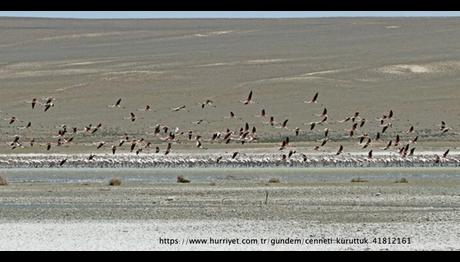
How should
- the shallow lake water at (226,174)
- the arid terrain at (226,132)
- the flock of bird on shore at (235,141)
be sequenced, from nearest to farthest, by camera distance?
1. the arid terrain at (226,132)
2. the shallow lake water at (226,174)
3. the flock of bird on shore at (235,141)

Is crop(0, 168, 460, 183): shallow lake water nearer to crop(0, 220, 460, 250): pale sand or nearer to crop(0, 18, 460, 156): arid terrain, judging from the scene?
crop(0, 18, 460, 156): arid terrain

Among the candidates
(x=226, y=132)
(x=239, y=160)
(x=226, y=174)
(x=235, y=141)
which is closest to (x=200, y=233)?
(x=226, y=174)

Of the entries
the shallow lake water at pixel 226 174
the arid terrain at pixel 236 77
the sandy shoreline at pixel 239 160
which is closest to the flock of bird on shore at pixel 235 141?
the sandy shoreline at pixel 239 160

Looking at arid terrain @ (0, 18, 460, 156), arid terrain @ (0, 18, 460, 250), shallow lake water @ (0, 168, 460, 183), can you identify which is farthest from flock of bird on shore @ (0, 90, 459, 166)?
shallow lake water @ (0, 168, 460, 183)

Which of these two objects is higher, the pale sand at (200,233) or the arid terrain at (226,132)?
the pale sand at (200,233)

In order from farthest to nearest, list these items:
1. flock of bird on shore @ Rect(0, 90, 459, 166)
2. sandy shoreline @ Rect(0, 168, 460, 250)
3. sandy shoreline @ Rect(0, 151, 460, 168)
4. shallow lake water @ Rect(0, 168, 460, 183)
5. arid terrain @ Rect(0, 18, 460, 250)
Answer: sandy shoreline @ Rect(0, 151, 460, 168) → flock of bird on shore @ Rect(0, 90, 459, 166) → shallow lake water @ Rect(0, 168, 460, 183) → arid terrain @ Rect(0, 18, 460, 250) → sandy shoreline @ Rect(0, 168, 460, 250)

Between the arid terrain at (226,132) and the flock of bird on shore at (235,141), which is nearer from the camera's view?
the arid terrain at (226,132)

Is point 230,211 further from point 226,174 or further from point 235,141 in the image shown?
point 235,141

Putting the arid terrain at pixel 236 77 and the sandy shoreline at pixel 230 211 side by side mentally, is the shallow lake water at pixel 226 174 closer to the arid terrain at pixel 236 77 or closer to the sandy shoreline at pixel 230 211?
the sandy shoreline at pixel 230 211

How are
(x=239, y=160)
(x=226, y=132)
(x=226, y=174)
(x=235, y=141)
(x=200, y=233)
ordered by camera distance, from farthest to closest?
(x=226, y=132), (x=235, y=141), (x=239, y=160), (x=226, y=174), (x=200, y=233)
